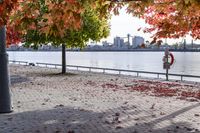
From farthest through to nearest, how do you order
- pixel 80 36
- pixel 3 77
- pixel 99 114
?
pixel 80 36, pixel 99 114, pixel 3 77

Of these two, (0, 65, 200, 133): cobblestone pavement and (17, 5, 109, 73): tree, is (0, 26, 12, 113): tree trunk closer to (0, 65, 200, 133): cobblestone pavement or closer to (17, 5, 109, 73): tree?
(0, 65, 200, 133): cobblestone pavement

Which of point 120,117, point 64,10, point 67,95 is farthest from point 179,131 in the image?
point 67,95

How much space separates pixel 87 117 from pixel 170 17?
4.81 meters

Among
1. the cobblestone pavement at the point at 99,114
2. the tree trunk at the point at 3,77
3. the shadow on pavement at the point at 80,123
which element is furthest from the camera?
the tree trunk at the point at 3,77

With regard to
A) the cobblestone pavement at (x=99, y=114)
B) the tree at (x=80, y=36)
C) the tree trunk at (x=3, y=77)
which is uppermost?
the tree at (x=80, y=36)

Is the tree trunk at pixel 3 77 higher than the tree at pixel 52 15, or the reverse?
the tree at pixel 52 15

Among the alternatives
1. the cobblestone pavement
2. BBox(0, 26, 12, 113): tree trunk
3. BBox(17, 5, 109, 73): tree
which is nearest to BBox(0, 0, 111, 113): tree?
the cobblestone pavement

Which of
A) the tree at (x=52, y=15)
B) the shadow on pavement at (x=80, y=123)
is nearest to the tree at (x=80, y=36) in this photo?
the shadow on pavement at (x=80, y=123)

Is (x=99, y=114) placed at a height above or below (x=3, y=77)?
below

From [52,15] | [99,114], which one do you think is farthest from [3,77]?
[52,15]

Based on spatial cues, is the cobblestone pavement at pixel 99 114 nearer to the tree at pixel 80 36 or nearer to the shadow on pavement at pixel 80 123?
the shadow on pavement at pixel 80 123

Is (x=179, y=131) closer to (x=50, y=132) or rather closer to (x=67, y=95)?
(x=50, y=132)

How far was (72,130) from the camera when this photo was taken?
11.6 m

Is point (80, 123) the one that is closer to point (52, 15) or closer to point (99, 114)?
point (99, 114)
